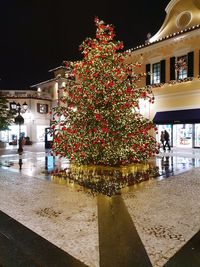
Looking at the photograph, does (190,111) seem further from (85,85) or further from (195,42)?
(85,85)

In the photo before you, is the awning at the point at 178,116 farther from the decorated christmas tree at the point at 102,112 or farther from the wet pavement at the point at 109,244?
the wet pavement at the point at 109,244

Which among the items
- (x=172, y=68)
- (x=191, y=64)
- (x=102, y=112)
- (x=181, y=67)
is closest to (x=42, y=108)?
(x=172, y=68)

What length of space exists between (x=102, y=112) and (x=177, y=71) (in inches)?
496

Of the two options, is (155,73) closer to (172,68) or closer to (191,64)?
(172,68)

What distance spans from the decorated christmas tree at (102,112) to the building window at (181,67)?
34.4ft

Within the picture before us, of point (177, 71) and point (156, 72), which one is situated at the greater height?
point (156, 72)

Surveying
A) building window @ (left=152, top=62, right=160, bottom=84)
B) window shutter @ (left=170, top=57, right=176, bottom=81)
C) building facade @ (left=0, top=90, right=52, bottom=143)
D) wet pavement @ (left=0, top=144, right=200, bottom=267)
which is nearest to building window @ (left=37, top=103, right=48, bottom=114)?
building facade @ (left=0, top=90, right=52, bottom=143)

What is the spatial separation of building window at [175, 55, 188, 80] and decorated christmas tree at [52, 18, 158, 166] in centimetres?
1047

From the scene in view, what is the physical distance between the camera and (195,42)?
18.4 meters

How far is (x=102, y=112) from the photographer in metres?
9.59

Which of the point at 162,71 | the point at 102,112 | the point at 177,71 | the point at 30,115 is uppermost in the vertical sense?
the point at 162,71

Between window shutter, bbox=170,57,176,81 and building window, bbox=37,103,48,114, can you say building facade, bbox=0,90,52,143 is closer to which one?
building window, bbox=37,103,48,114

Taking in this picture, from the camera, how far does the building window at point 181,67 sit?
1908 centimetres

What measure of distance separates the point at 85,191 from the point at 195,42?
16621 mm
